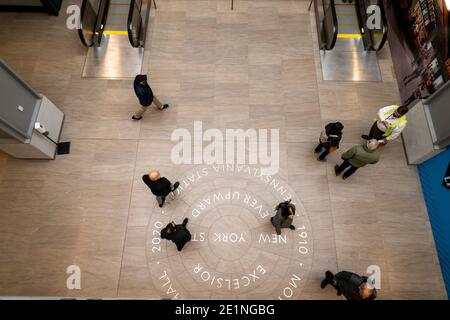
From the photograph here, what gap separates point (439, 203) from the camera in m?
6.42

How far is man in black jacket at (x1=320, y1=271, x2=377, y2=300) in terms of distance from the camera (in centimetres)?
487

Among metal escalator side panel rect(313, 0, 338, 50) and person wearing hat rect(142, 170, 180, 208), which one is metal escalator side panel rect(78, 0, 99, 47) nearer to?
person wearing hat rect(142, 170, 180, 208)

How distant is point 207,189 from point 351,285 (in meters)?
3.54

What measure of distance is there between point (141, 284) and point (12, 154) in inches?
172

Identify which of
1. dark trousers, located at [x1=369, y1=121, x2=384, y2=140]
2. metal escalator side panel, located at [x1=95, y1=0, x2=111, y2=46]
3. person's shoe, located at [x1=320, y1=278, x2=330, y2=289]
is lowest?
person's shoe, located at [x1=320, y1=278, x2=330, y2=289]

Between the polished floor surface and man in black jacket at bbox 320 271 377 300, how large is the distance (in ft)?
1.11

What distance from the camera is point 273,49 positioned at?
28.3 ft

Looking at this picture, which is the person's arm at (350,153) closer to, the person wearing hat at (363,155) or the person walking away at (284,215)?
the person wearing hat at (363,155)

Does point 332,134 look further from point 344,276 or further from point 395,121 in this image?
point 344,276

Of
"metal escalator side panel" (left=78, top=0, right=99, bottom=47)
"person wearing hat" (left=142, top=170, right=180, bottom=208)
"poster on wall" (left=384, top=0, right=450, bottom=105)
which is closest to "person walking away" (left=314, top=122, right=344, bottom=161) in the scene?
"poster on wall" (left=384, top=0, right=450, bottom=105)

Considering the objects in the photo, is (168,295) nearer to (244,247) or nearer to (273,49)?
(244,247)
